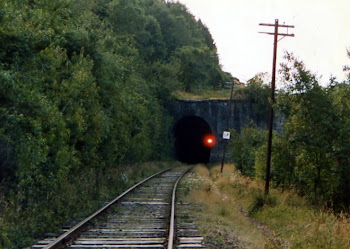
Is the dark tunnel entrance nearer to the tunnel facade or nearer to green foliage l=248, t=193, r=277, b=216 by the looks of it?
the tunnel facade

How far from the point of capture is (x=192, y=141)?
64.8m

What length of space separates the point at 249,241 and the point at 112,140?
13825mm

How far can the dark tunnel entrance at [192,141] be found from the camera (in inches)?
2351

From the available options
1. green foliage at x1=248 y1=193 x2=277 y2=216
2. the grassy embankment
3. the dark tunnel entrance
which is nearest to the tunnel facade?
the dark tunnel entrance

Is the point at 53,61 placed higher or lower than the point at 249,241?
Result: higher

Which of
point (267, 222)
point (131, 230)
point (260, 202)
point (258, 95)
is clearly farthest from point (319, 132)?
point (258, 95)

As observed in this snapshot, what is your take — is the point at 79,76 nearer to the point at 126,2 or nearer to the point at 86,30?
the point at 86,30

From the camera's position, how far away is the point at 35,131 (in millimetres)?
11867

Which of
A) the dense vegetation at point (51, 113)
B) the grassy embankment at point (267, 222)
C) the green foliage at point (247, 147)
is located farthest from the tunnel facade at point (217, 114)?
the grassy embankment at point (267, 222)

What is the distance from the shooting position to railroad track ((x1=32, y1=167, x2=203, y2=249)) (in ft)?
30.9

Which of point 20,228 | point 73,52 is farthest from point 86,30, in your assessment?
point 20,228

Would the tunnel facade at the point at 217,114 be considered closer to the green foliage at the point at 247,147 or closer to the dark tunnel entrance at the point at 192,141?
the dark tunnel entrance at the point at 192,141

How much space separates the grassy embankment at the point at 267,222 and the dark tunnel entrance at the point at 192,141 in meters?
36.4

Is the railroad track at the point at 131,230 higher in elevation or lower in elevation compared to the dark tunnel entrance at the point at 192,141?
lower
